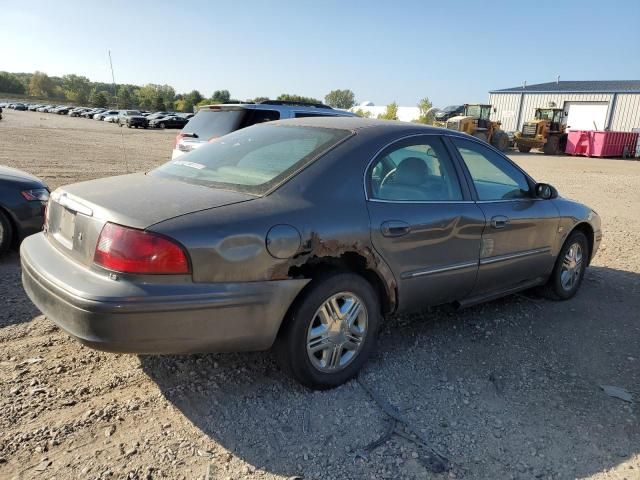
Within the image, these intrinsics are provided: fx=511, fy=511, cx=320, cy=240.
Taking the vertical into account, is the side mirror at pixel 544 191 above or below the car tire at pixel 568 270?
above

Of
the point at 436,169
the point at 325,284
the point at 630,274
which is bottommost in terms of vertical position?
the point at 630,274

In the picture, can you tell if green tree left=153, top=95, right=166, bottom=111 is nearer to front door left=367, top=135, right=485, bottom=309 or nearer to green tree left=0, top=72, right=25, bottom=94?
green tree left=0, top=72, right=25, bottom=94

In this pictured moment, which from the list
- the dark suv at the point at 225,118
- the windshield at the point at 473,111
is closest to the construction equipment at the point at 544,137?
the windshield at the point at 473,111

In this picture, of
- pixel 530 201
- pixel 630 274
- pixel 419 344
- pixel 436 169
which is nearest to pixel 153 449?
pixel 419 344

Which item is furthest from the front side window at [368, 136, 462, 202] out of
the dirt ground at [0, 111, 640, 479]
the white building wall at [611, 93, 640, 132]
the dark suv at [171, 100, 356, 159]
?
the white building wall at [611, 93, 640, 132]

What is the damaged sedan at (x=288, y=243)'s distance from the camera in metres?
2.46

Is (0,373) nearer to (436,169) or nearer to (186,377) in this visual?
(186,377)

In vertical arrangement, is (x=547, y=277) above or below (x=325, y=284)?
below

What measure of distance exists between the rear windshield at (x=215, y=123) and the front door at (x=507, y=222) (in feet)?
15.5

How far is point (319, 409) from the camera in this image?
2916 mm

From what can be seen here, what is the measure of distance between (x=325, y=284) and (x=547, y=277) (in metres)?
2.71

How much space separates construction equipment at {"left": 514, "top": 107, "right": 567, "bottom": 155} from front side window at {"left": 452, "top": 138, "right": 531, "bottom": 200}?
27.6 meters

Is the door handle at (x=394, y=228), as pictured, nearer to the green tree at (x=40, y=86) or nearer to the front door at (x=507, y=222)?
the front door at (x=507, y=222)

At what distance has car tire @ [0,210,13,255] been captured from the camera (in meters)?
4.97
